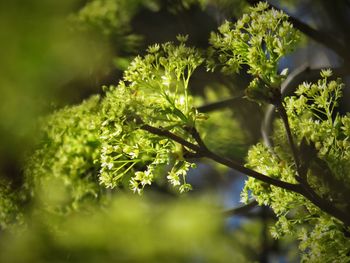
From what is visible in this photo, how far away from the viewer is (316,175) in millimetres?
1504

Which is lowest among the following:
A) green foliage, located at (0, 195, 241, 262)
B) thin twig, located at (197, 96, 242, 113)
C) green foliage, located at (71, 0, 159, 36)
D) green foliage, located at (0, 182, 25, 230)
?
green foliage, located at (0, 195, 241, 262)

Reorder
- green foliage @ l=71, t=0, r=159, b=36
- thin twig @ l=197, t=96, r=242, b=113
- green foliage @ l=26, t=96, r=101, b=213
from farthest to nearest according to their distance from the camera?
green foliage @ l=71, t=0, r=159, b=36 → thin twig @ l=197, t=96, r=242, b=113 → green foliage @ l=26, t=96, r=101, b=213

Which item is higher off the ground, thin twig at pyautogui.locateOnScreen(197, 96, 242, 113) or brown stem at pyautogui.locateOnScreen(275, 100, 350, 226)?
thin twig at pyautogui.locateOnScreen(197, 96, 242, 113)

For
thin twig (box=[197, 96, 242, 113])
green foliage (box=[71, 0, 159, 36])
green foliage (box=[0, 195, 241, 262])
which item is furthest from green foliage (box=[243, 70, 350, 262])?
green foliage (box=[71, 0, 159, 36])

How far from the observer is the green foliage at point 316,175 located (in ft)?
4.66

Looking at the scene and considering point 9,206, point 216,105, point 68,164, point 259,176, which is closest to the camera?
point 259,176

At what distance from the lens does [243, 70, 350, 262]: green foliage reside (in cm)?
142

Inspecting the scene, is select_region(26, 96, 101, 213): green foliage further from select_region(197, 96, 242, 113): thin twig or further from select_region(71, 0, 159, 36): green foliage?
select_region(71, 0, 159, 36): green foliage

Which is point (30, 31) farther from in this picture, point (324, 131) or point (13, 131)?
point (324, 131)

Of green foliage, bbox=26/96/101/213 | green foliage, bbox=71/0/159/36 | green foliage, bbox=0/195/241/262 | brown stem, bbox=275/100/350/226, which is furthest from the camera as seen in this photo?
green foliage, bbox=71/0/159/36

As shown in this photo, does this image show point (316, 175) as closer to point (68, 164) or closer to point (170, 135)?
point (170, 135)

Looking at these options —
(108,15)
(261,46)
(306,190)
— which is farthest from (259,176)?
(108,15)

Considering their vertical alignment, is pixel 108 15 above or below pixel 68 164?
above

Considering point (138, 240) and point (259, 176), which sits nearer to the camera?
point (138, 240)
